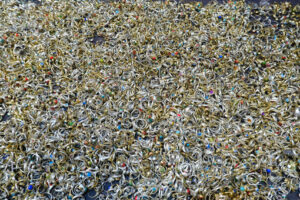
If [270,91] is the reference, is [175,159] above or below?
below

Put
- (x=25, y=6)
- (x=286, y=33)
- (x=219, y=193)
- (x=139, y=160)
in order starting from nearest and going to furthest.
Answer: (x=219, y=193), (x=139, y=160), (x=286, y=33), (x=25, y=6)

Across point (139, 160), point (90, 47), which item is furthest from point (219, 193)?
point (90, 47)

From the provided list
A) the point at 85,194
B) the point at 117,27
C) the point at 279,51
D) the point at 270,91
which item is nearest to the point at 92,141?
the point at 85,194

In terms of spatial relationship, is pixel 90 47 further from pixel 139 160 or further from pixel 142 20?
pixel 139 160

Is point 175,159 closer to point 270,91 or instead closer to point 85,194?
point 85,194

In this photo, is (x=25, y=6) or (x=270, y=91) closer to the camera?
(x=270, y=91)

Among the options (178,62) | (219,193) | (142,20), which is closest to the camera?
(219,193)

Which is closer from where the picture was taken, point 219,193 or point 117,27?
point 219,193

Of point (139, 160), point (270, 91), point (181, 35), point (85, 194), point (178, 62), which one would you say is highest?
point (181, 35)

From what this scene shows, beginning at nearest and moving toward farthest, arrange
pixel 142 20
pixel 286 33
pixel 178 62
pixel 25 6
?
pixel 178 62 < pixel 286 33 < pixel 142 20 < pixel 25 6
